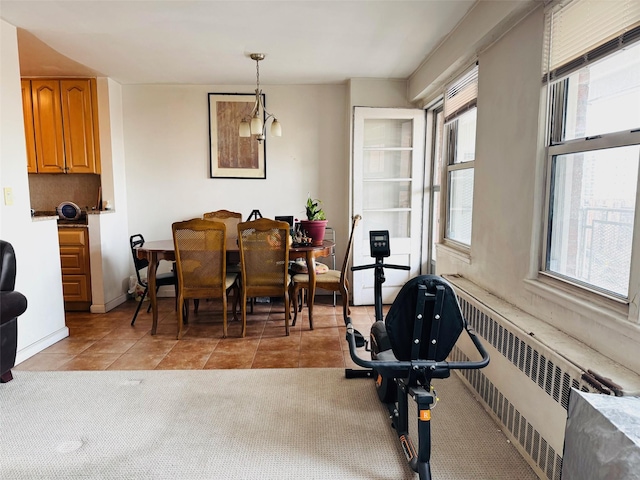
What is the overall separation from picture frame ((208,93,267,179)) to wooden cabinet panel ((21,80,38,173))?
73.2 inches

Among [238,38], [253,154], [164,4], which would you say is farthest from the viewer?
[253,154]

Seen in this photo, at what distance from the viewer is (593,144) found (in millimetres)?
1589

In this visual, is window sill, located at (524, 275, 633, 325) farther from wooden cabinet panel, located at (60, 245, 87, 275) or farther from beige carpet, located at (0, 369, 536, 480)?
wooden cabinet panel, located at (60, 245, 87, 275)

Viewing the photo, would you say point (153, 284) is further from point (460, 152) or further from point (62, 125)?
point (460, 152)

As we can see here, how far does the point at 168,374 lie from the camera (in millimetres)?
2660

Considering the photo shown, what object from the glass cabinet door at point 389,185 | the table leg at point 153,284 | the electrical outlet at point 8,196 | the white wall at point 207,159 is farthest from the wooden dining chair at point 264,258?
the electrical outlet at point 8,196

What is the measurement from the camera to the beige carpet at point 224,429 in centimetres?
174

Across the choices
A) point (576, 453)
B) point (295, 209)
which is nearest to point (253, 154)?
point (295, 209)

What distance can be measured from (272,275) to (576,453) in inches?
98.7

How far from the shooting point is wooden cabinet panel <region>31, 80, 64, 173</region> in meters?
4.14

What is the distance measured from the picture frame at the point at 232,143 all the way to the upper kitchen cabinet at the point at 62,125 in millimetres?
1235

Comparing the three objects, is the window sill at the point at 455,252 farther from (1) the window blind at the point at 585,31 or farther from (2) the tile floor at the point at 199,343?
(1) the window blind at the point at 585,31

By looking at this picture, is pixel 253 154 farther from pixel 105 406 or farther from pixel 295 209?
pixel 105 406

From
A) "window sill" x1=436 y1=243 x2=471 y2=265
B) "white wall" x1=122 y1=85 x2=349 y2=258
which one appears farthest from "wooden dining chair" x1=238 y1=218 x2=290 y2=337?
"white wall" x1=122 y1=85 x2=349 y2=258
